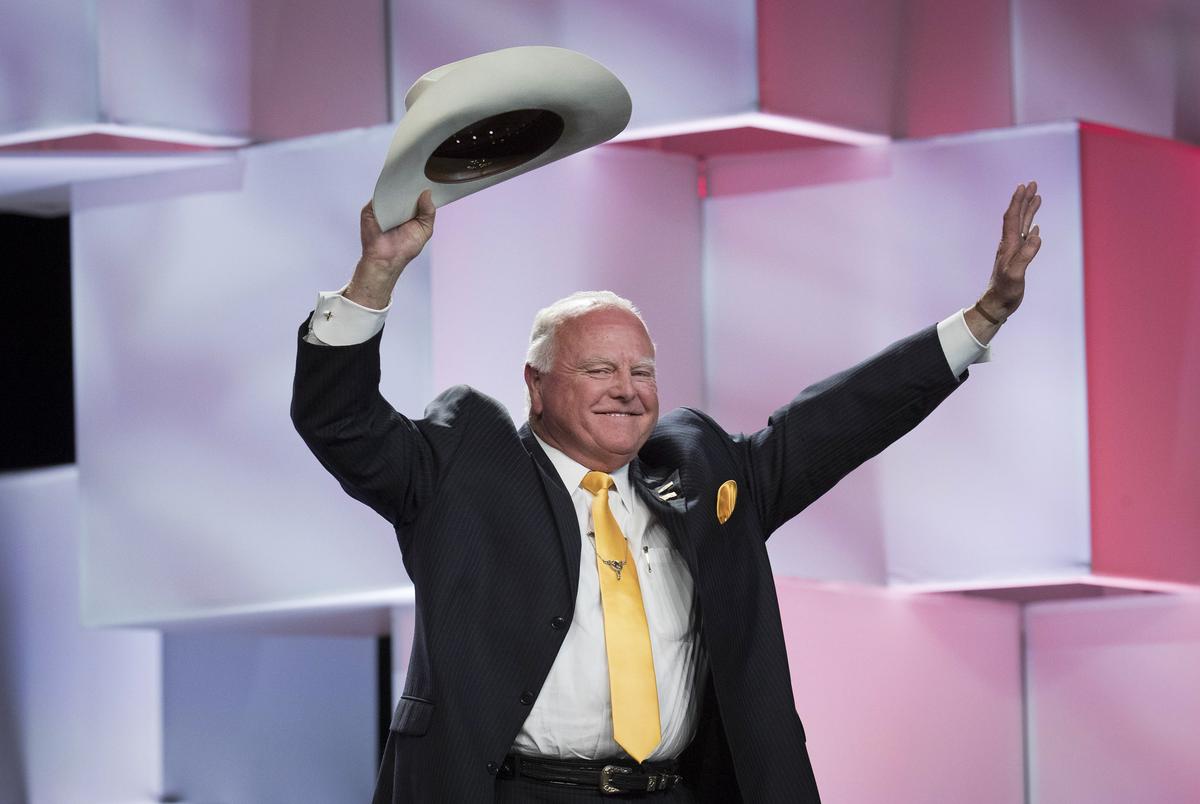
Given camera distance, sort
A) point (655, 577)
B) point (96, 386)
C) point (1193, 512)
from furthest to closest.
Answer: point (96, 386), point (1193, 512), point (655, 577)

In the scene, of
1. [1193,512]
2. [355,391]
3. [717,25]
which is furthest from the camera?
[1193,512]

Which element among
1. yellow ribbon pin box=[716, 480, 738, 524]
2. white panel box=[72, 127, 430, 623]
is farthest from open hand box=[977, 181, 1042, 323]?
white panel box=[72, 127, 430, 623]

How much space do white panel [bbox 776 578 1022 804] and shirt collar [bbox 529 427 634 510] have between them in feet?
4.17

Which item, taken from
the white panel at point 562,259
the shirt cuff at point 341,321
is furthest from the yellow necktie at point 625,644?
the white panel at point 562,259

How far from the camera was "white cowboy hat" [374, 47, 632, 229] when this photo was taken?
224cm

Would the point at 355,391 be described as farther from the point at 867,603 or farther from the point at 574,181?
the point at 867,603

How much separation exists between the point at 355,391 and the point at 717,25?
1.67 m

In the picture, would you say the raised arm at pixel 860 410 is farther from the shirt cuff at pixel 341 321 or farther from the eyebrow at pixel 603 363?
the shirt cuff at pixel 341 321

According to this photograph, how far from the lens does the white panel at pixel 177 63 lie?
3.67 m

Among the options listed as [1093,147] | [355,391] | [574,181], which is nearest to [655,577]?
[355,391]

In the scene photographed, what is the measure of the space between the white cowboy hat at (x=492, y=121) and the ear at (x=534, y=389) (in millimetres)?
371

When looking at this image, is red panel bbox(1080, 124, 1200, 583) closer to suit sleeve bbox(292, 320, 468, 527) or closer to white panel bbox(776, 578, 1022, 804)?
white panel bbox(776, 578, 1022, 804)

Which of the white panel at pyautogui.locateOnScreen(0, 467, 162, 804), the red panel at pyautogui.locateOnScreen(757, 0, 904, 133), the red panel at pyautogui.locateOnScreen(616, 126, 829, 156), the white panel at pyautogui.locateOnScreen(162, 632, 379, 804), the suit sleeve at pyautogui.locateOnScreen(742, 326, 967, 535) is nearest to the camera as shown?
the suit sleeve at pyautogui.locateOnScreen(742, 326, 967, 535)

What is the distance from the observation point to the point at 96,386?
13.4 feet
